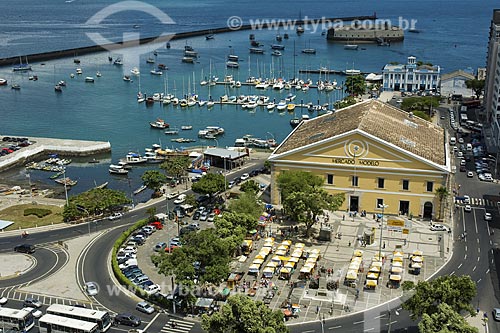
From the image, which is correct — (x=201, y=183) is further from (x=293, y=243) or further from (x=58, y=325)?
(x=58, y=325)

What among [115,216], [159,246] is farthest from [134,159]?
[159,246]

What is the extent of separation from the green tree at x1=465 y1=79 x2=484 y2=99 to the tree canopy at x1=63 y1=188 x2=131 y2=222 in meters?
90.1

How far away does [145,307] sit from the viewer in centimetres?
5066

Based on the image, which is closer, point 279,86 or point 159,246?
point 159,246

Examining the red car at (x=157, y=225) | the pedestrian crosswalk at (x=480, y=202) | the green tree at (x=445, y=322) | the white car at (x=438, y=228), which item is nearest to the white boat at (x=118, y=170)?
the red car at (x=157, y=225)

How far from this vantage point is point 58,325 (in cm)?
4631

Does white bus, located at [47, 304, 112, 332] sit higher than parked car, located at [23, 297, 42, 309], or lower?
higher

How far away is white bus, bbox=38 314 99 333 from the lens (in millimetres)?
45875

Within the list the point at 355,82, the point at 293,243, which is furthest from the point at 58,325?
the point at 355,82

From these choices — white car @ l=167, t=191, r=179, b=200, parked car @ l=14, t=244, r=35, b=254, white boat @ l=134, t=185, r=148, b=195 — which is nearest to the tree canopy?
white car @ l=167, t=191, r=179, b=200

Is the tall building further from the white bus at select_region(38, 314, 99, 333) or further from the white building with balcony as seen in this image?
the white bus at select_region(38, 314, 99, 333)

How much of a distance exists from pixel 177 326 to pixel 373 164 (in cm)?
3324

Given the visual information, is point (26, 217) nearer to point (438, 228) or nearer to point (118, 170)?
point (118, 170)

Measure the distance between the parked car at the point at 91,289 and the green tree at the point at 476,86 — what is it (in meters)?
105
